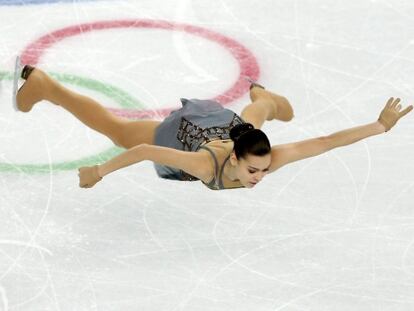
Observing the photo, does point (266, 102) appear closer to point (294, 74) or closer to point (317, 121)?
point (317, 121)

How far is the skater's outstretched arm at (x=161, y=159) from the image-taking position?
5000 millimetres

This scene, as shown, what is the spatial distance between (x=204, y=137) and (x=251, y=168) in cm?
55

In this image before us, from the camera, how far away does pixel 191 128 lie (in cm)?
549

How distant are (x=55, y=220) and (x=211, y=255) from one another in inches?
37.6

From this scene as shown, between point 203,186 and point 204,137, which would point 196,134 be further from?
point 203,186

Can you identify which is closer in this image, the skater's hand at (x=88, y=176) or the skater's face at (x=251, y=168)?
the skater's face at (x=251, y=168)

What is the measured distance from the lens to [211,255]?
5305 millimetres

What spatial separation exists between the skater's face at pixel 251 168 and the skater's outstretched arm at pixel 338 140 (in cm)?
17

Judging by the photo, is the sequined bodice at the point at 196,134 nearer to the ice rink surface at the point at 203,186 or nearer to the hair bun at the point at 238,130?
the hair bun at the point at 238,130

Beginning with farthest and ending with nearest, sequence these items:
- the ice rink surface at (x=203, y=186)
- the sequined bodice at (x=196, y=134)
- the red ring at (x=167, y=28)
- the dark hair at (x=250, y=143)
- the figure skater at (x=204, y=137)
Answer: the red ring at (x=167, y=28) < the sequined bodice at (x=196, y=134) < the ice rink surface at (x=203, y=186) < the figure skater at (x=204, y=137) < the dark hair at (x=250, y=143)

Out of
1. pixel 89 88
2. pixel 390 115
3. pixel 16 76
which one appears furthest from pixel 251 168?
pixel 89 88

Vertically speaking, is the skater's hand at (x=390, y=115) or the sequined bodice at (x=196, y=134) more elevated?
the skater's hand at (x=390, y=115)

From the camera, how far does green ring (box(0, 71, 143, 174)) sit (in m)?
5.93

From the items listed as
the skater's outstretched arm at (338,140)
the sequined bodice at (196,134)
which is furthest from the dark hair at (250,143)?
the sequined bodice at (196,134)
